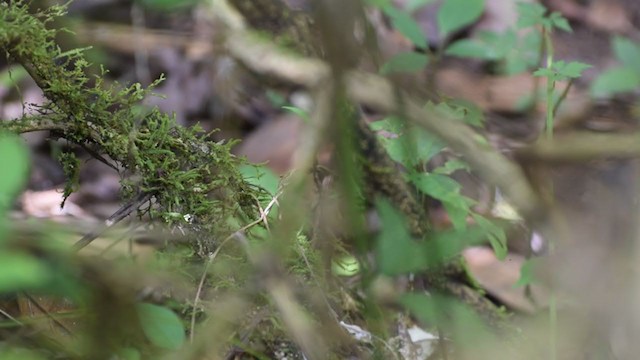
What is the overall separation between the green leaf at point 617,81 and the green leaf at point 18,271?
196cm

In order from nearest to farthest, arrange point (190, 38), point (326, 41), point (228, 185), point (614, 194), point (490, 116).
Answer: point (326, 41), point (228, 185), point (614, 194), point (490, 116), point (190, 38)

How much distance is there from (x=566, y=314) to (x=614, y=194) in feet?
1.75

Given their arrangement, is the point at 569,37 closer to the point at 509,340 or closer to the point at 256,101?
the point at 256,101

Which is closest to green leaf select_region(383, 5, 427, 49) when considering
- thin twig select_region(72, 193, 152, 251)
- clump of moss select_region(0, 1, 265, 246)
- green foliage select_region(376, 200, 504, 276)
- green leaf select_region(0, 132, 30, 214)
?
green foliage select_region(376, 200, 504, 276)

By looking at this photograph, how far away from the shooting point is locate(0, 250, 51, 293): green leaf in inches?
20.2

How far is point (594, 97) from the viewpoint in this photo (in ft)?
7.68

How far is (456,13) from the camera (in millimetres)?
1888

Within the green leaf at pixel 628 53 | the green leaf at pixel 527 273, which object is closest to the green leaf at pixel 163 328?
the green leaf at pixel 527 273

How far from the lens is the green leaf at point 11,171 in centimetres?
59

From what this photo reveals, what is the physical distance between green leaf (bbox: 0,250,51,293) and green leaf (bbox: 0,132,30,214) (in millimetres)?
65

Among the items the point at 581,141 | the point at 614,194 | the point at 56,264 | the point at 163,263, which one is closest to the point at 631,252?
the point at 614,194

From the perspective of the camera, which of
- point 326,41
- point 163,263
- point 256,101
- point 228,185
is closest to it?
point 326,41

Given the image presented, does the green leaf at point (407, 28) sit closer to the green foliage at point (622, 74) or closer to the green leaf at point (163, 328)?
the green foliage at point (622, 74)

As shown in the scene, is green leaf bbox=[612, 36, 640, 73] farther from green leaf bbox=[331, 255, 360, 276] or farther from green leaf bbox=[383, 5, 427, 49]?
green leaf bbox=[331, 255, 360, 276]
